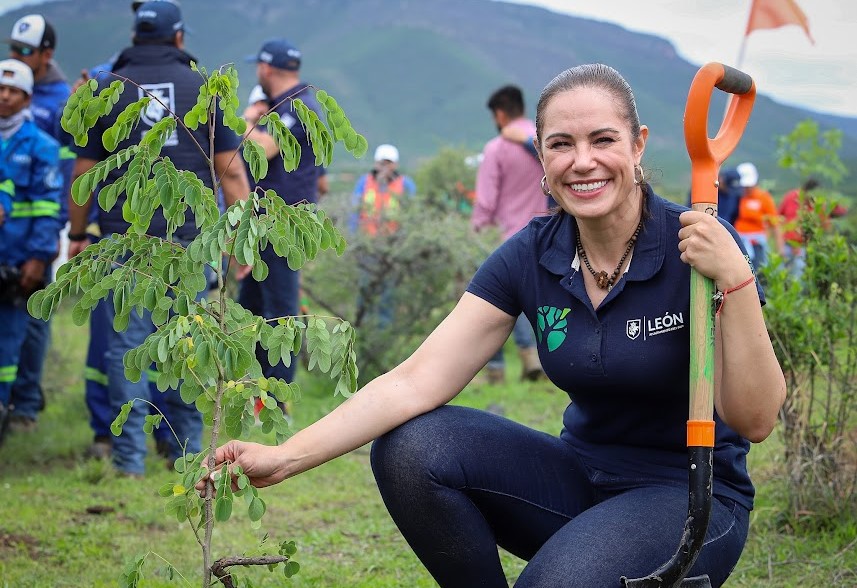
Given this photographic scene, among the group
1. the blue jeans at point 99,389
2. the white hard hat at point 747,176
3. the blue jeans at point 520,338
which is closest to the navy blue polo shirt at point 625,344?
the blue jeans at point 99,389

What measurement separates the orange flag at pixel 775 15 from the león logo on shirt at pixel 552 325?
2.99m

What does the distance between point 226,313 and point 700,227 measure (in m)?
1.13

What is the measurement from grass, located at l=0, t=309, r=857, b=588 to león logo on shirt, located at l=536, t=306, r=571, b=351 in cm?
120

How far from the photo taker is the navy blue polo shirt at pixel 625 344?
2639mm

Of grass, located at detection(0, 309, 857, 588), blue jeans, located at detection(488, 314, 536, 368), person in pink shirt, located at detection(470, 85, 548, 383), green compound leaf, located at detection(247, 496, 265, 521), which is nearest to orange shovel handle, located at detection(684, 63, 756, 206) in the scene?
green compound leaf, located at detection(247, 496, 265, 521)

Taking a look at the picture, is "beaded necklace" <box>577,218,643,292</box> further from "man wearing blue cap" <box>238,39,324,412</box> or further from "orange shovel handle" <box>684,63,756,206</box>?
"man wearing blue cap" <box>238,39,324,412</box>

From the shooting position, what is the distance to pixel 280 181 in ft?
19.1

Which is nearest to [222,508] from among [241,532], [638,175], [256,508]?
[256,508]

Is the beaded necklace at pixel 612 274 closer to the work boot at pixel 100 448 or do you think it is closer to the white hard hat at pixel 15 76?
the work boot at pixel 100 448

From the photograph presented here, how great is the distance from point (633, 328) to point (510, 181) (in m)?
5.62

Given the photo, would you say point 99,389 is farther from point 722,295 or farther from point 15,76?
point 722,295

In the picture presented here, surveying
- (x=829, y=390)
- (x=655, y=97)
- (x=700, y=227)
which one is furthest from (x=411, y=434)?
(x=655, y=97)

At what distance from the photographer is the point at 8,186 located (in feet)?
18.3

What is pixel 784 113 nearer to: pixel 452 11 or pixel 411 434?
pixel 452 11
